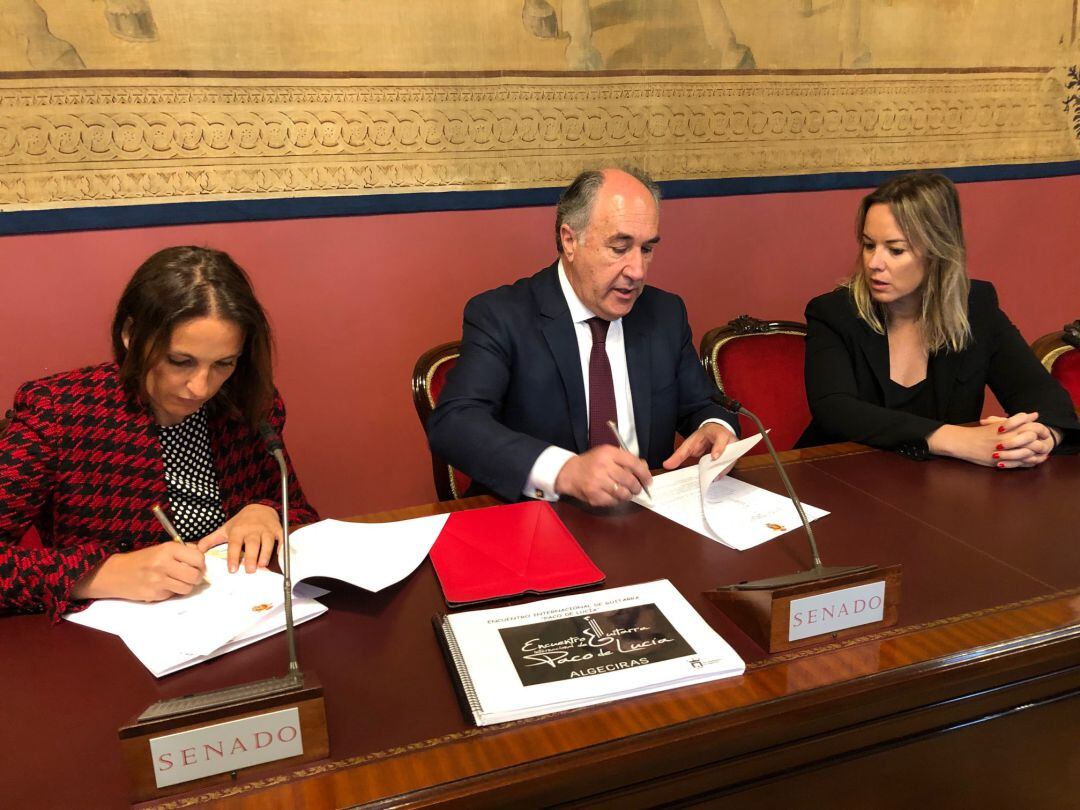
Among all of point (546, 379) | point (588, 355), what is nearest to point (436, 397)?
point (546, 379)

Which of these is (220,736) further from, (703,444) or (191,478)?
(703,444)

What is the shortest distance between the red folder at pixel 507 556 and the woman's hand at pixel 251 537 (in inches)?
10.5

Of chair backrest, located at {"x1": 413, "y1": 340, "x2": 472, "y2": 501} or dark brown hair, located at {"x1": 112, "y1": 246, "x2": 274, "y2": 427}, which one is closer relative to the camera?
dark brown hair, located at {"x1": 112, "y1": 246, "x2": 274, "y2": 427}

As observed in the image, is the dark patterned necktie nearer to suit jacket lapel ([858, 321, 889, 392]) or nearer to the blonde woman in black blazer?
the blonde woman in black blazer

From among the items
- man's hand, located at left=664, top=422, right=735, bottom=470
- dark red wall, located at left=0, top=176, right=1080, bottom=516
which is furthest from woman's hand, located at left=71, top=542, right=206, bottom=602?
dark red wall, located at left=0, top=176, right=1080, bottom=516

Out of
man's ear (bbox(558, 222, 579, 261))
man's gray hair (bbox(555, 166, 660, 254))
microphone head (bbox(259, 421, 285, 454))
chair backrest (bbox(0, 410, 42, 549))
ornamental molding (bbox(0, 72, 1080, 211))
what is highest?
ornamental molding (bbox(0, 72, 1080, 211))

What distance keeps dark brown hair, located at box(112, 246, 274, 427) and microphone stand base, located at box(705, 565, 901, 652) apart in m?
0.96

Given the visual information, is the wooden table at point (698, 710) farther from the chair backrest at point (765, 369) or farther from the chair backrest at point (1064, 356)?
the chair backrest at point (1064, 356)

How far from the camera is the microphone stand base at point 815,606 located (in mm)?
1092

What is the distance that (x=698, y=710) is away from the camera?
98cm

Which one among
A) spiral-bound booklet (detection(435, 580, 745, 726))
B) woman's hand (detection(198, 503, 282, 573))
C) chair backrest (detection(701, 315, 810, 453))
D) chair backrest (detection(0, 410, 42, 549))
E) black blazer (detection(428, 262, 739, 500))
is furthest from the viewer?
chair backrest (detection(701, 315, 810, 453))

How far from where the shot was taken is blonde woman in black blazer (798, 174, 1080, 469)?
7.19 ft

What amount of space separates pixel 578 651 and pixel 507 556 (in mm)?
311

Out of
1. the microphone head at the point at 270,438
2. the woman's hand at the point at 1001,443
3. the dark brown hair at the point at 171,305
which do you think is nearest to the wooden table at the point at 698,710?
the microphone head at the point at 270,438
